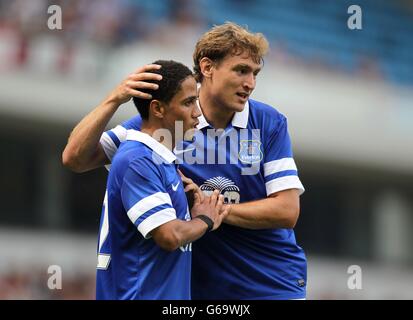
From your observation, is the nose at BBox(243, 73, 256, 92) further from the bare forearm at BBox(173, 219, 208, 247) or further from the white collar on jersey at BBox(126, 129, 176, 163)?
the bare forearm at BBox(173, 219, 208, 247)

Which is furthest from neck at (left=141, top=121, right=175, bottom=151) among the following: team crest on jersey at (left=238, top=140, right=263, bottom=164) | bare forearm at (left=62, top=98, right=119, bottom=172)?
team crest on jersey at (left=238, top=140, right=263, bottom=164)

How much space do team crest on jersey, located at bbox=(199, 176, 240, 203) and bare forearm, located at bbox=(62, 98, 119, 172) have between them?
54cm

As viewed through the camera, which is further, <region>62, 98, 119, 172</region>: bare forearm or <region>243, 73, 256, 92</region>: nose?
<region>243, 73, 256, 92</region>: nose

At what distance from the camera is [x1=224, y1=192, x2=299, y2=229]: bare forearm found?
5.05 meters

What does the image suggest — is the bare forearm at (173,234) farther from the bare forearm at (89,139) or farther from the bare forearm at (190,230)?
the bare forearm at (89,139)

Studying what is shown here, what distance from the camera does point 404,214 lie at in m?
18.8

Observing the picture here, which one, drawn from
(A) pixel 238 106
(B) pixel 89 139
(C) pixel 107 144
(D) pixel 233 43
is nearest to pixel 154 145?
(B) pixel 89 139

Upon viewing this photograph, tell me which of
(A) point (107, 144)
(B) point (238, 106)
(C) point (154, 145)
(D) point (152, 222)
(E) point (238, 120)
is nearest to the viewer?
(D) point (152, 222)

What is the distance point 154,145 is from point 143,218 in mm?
346

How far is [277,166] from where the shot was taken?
206 inches

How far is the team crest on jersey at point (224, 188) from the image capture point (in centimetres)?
520

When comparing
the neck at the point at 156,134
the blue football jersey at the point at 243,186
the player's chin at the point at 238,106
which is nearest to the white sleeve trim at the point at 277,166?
the blue football jersey at the point at 243,186

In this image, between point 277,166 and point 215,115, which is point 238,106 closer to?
point 215,115
